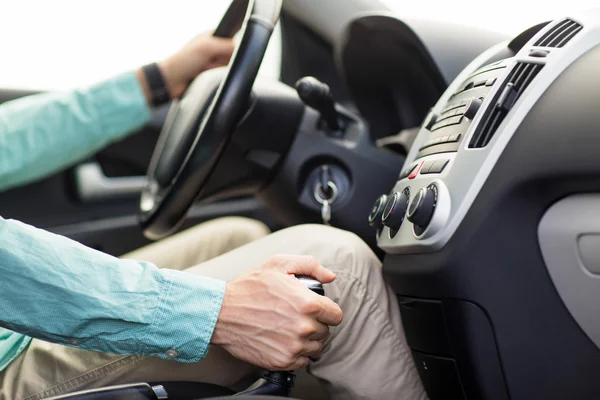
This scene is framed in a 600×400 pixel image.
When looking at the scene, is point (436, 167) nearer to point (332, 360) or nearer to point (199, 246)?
point (332, 360)

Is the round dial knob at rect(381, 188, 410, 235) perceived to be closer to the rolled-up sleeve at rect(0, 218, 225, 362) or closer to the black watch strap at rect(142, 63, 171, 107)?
the rolled-up sleeve at rect(0, 218, 225, 362)

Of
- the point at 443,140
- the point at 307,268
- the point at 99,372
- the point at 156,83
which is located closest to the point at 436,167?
the point at 443,140

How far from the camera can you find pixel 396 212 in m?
0.58

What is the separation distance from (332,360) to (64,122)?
666 millimetres

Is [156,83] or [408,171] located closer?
[408,171]

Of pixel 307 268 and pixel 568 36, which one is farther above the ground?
pixel 568 36

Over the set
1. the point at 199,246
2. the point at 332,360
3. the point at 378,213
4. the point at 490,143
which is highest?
the point at 490,143

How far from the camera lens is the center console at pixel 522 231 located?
1.61 feet

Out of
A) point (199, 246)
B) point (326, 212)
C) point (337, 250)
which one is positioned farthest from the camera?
point (199, 246)

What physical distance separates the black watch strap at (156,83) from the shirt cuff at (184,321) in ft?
1.81

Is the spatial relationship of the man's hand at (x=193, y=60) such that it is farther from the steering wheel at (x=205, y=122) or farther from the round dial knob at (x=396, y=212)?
the round dial knob at (x=396, y=212)

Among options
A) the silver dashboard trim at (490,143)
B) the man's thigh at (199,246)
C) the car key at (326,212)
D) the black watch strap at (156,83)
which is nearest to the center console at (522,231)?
the silver dashboard trim at (490,143)

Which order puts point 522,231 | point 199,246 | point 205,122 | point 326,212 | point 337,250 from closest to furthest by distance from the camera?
1. point 522,231
2. point 337,250
3. point 205,122
4. point 326,212
5. point 199,246

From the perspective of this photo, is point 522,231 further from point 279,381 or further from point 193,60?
point 193,60
